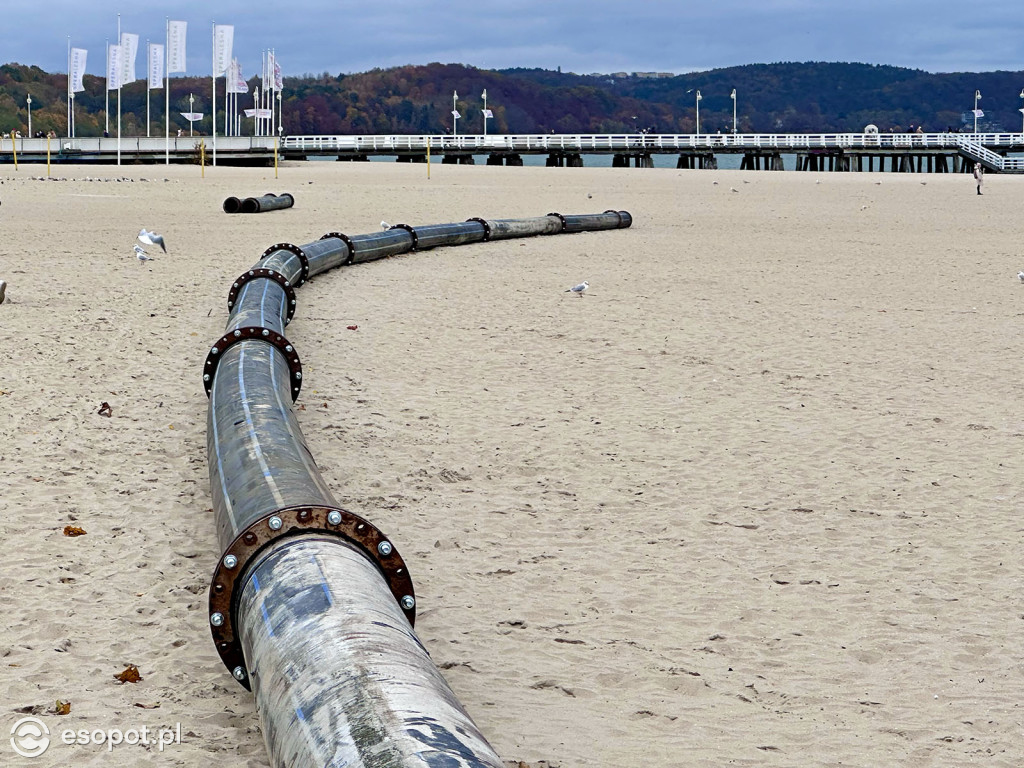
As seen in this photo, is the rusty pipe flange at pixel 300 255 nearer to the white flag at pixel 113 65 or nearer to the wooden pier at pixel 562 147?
the white flag at pixel 113 65

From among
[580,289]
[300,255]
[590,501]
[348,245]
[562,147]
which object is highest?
[562,147]

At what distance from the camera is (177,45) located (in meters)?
51.1

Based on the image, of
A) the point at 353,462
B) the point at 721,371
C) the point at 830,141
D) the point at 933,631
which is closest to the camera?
the point at 933,631

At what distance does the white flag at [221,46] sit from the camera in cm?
5194

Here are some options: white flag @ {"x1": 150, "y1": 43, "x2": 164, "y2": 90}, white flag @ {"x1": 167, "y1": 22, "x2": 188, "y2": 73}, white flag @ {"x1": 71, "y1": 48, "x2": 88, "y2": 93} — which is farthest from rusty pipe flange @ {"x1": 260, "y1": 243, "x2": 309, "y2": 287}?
white flag @ {"x1": 71, "y1": 48, "x2": 88, "y2": 93}

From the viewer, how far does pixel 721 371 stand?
399 inches

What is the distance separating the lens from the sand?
14.3ft

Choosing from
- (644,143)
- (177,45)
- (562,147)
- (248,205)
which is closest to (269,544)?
(248,205)

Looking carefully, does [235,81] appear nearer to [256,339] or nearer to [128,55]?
[128,55]

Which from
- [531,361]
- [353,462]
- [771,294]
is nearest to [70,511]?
[353,462]

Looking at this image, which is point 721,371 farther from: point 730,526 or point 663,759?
point 663,759

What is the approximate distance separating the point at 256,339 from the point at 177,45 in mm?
46799

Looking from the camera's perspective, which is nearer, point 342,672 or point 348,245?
point 342,672

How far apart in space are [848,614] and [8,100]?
14303cm
